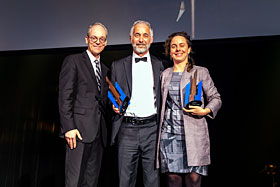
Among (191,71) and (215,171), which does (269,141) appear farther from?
(191,71)

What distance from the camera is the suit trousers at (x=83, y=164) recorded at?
2.07m

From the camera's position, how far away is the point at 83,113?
6.93ft

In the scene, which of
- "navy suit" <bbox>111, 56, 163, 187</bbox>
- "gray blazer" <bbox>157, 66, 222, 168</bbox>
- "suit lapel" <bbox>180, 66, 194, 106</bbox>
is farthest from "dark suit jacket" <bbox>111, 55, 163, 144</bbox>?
"suit lapel" <bbox>180, 66, 194, 106</bbox>

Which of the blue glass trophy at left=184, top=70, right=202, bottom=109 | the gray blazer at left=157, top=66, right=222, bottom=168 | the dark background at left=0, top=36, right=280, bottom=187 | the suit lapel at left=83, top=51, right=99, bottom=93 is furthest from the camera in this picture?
the dark background at left=0, top=36, right=280, bottom=187

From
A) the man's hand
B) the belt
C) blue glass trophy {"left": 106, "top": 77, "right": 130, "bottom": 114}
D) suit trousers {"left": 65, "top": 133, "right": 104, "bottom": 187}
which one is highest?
blue glass trophy {"left": 106, "top": 77, "right": 130, "bottom": 114}

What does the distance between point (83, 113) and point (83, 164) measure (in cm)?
42

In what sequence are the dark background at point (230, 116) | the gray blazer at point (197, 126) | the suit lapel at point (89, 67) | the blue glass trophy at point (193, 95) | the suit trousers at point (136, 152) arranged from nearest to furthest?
the blue glass trophy at point (193, 95) < the gray blazer at point (197, 126) < the suit trousers at point (136, 152) < the suit lapel at point (89, 67) < the dark background at point (230, 116)

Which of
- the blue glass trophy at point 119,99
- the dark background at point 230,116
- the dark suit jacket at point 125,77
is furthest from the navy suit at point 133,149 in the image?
the dark background at point 230,116

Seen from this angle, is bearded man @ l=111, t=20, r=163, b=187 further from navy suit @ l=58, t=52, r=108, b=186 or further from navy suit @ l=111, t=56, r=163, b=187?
navy suit @ l=58, t=52, r=108, b=186

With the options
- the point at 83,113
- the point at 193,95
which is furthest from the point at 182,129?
the point at 83,113

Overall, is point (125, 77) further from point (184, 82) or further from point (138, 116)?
point (184, 82)

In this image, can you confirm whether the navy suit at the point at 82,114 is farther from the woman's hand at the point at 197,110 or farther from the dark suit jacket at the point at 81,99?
the woman's hand at the point at 197,110

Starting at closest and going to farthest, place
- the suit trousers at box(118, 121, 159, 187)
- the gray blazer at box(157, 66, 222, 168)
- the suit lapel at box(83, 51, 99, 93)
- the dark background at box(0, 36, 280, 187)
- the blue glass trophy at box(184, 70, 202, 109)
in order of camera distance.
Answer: the blue glass trophy at box(184, 70, 202, 109), the gray blazer at box(157, 66, 222, 168), the suit trousers at box(118, 121, 159, 187), the suit lapel at box(83, 51, 99, 93), the dark background at box(0, 36, 280, 187)

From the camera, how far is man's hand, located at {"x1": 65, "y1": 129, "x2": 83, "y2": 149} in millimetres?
2045
